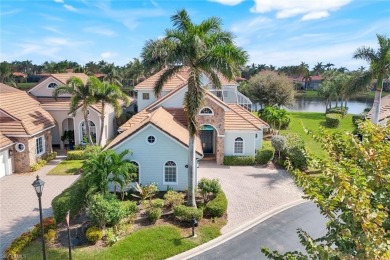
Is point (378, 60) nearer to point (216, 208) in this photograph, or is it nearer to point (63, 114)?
point (216, 208)

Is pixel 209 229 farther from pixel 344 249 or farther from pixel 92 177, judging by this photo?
pixel 344 249

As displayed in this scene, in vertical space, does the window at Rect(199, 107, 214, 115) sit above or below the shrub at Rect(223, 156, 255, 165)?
above

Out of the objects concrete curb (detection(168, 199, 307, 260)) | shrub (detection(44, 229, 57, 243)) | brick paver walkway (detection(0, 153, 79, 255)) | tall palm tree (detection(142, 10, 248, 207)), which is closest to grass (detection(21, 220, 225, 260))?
concrete curb (detection(168, 199, 307, 260))

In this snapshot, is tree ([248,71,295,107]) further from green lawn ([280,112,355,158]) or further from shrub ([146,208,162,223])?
shrub ([146,208,162,223])

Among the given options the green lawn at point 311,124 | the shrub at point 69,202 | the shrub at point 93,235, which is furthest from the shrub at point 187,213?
the green lawn at point 311,124

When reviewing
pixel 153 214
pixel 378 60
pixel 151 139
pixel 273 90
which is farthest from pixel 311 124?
pixel 153 214

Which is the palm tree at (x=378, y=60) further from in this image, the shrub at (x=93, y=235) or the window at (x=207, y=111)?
the shrub at (x=93, y=235)
